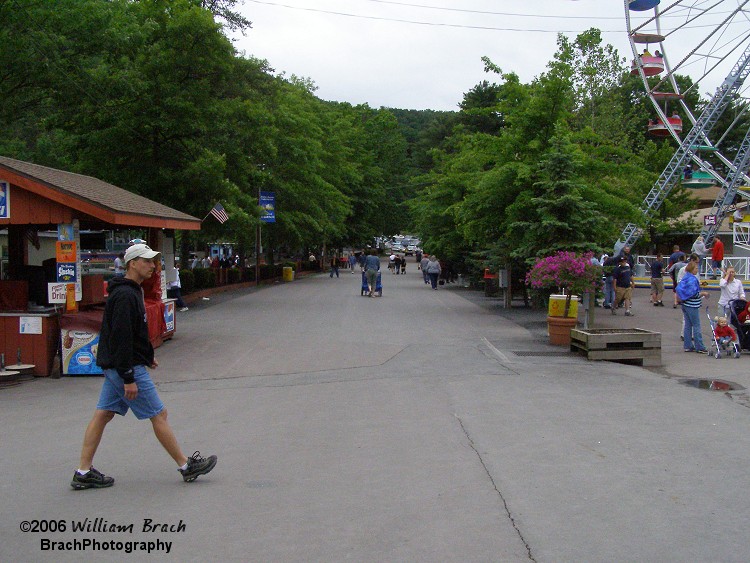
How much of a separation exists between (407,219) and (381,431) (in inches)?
3025

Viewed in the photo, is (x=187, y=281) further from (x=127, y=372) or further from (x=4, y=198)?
(x=127, y=372)

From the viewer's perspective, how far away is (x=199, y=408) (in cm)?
930

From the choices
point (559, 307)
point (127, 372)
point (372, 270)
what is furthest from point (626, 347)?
point (372, 270)

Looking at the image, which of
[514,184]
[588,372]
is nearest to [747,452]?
[588,372]

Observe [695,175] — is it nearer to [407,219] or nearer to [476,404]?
[476,404]

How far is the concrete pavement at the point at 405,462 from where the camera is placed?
15.9 feet

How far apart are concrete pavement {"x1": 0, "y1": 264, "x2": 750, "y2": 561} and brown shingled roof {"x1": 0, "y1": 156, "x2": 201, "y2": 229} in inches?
104

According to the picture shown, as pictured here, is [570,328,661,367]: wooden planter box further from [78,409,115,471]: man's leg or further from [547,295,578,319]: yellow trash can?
[78,409,115,471]: man's leg

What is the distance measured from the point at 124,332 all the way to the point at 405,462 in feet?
8.85

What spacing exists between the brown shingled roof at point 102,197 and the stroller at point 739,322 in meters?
11.2

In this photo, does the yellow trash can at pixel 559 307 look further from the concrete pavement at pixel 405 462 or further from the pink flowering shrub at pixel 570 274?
the concrete pavement at pixel 405 462

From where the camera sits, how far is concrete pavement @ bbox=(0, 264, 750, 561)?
486cm

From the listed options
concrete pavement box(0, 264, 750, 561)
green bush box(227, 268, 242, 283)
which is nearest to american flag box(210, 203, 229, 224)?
green bush box(227, 268, 242, 283)

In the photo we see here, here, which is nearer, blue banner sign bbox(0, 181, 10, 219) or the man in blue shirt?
blue banner sign bbox(0, 181, 10, 219)
